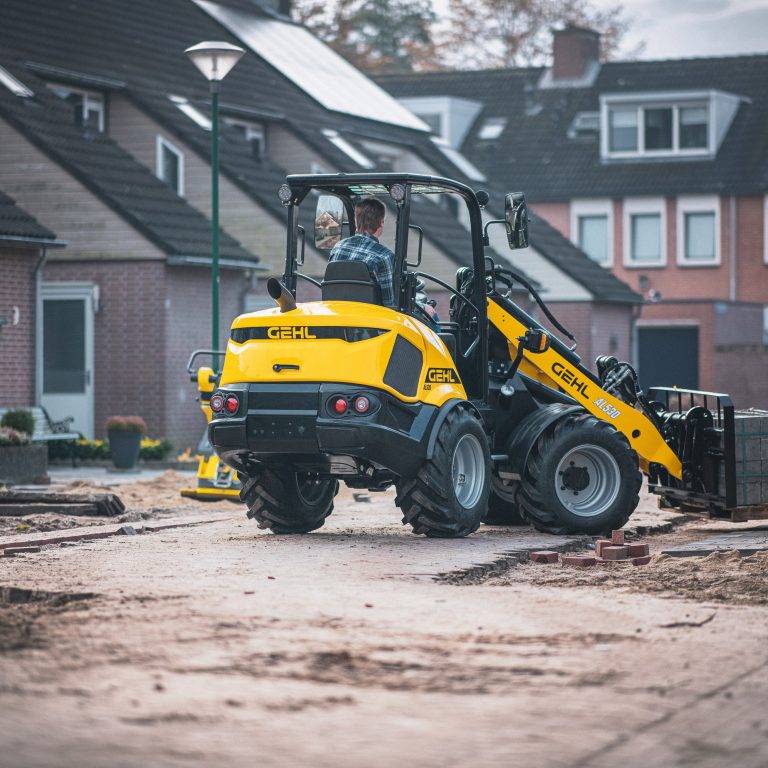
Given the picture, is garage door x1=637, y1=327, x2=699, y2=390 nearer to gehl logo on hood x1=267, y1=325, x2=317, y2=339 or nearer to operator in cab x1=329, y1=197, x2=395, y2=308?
operator in cab x1=329, y1=197, x2=395, y2=308

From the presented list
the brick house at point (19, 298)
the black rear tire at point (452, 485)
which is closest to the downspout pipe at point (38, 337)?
the brick house at point (19, 298)

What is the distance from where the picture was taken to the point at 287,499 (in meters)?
14.4

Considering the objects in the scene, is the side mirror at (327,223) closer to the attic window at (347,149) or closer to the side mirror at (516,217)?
the side mirror at (516,217)

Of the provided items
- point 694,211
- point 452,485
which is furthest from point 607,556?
point 694,211

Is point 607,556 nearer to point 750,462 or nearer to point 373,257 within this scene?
point 750,462

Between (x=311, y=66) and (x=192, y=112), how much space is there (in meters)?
10.0

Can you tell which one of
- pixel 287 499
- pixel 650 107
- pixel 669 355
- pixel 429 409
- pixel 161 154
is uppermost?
pixel 650 107

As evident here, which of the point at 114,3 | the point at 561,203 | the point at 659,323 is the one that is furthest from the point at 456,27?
the point at 114,3

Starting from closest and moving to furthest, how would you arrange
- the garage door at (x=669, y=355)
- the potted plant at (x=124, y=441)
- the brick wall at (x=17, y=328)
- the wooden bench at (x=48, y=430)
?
the potted plant at (x=124, y=441)
the brick wall at (x=17, y=328)
the wooden bench at (x=48, y=430)
the garage door at (x=669, y=355)

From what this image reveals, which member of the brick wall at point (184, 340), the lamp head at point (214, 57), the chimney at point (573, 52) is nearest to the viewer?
the lamp head at point (214, 57)

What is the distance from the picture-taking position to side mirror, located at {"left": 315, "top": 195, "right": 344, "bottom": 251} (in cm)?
1438

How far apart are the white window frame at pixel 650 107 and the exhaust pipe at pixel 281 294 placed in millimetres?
41762

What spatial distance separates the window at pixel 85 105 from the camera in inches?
1222

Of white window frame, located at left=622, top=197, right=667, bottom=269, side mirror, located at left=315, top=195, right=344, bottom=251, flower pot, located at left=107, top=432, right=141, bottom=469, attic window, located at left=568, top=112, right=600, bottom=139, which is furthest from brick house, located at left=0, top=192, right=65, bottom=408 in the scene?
attic window, located at left=568, top=112, right=600, bottom=139
